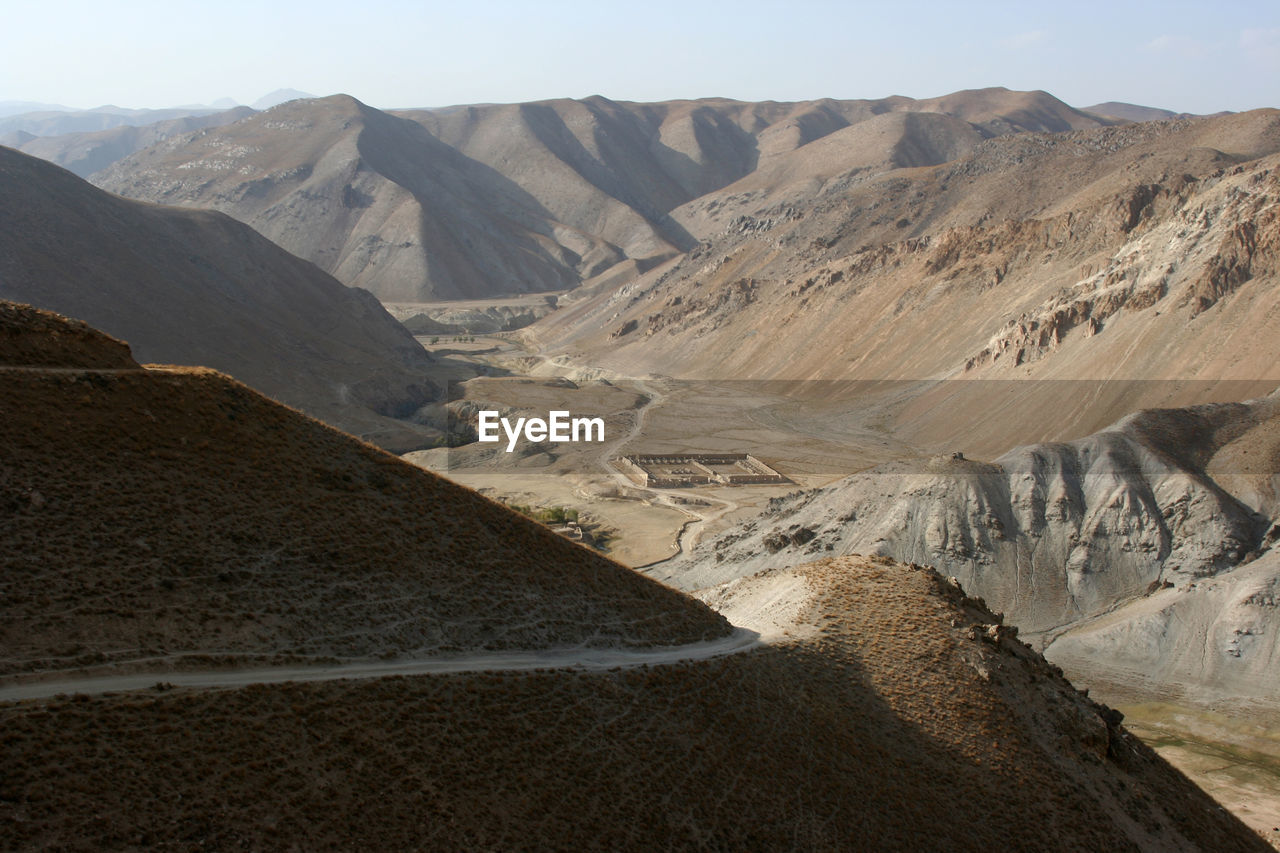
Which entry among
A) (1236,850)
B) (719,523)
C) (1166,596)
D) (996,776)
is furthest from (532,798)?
(719,523)

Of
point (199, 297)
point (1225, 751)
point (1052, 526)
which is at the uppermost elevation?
point (199, 297)

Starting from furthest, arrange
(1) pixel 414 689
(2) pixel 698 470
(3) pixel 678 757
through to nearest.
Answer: (2) pixel 698 470 → (3) pixel 678 757 → (1) pixel 414 689

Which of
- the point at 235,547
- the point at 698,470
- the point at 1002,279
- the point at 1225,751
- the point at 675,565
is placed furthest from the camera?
the point at 1002,279

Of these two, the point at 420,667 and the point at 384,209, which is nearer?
the point at 420,667

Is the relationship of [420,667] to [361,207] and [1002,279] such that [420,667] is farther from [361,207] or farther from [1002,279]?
[361,207]

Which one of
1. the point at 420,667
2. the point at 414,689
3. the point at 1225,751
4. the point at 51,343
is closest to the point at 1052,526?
the point at 1225,751

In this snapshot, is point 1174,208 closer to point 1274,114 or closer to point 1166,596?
point 1274,114

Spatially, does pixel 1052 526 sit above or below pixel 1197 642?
above

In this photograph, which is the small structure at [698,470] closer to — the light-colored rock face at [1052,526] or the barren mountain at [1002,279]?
the barren mountain at [1002,279]
